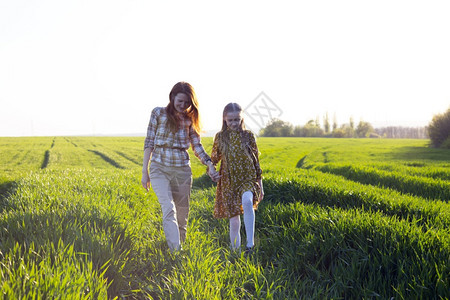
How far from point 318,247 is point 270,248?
2.30ft

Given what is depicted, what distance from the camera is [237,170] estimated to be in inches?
167

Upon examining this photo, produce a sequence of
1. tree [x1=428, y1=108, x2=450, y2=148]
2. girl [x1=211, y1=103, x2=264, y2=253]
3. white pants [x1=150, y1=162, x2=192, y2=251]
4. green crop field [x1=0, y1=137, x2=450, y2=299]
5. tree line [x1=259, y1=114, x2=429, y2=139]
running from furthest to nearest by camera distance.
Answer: tree line [x1=259, y1=114, x2=429, y2=139] → tree [x1=428, y1=108, x2=450, y2=148] → girl [x1=211, y1=103, x2=264, y2=253] → white pants [x1=150, y1=162, x2=192, y2=251] → green crop field [x1=0, y1=137, x2=450, y2=299]

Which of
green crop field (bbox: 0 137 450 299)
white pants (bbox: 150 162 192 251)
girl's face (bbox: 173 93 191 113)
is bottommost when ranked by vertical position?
green crop field (bbox: 0 137 450 299)

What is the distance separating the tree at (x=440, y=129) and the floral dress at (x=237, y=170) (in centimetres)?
2947

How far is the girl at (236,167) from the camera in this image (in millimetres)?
4188

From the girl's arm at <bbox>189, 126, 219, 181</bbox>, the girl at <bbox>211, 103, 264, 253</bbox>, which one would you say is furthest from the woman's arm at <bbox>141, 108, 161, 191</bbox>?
the girl at <bbox>211, 103, 264, 253</bbox>

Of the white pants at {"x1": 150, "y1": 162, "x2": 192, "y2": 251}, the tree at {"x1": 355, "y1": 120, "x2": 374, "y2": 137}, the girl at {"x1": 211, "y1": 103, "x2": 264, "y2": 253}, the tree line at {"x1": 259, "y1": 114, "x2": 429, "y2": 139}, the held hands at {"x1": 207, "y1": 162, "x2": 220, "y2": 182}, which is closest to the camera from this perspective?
the white pants at {"x1": 150, "y1": 162, "x2": 192, "y2": 251}

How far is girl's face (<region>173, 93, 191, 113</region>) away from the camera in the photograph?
3875 mm

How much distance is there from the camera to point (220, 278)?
3.00 meters

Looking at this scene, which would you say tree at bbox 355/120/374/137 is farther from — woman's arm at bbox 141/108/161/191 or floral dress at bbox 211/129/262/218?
woman's arm at bbox 141/108/161/191

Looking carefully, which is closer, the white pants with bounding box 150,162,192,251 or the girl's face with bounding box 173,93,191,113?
the white pants with bounding box 150,162,192,251

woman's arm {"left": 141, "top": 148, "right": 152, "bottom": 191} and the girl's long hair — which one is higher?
the girl's long hair

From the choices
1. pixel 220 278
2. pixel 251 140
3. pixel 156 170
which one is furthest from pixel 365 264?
pixel 156 170

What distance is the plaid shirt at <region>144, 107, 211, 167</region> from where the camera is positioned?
3875 millimetres
